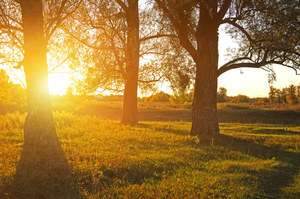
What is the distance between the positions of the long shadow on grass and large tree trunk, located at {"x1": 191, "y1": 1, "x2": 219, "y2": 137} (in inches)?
41.1

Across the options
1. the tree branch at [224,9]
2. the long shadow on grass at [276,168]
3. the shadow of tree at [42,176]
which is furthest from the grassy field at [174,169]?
the tree branch at [224,9]

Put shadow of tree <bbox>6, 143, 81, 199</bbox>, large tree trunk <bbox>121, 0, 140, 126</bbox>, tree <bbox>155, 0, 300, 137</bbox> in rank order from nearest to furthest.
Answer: shadow of tree <bbox>6, 143, 81, 199</bbox> → tree <bbox>155, 0, 300, 137</bbox> → large tree trunk <bbox>121, 0, 140, 126</bbox>

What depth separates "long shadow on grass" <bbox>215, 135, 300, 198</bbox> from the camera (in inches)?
233

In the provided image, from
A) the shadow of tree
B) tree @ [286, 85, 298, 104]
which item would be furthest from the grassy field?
tree @ [286, 85, 298, 104]

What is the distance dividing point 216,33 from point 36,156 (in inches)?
446

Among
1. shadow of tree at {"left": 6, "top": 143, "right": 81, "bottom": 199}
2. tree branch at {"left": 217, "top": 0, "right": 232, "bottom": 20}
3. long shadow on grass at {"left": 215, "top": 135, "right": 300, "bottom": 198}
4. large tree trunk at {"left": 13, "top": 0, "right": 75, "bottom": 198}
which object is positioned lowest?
long shadow on grass at {"left": 215, "top": 135, "right": 300, "bottom": 198}

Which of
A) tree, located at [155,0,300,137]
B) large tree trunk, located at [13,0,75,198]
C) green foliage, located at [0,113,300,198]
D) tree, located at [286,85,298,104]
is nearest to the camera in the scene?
green foliage, located at [0,113,300,198]

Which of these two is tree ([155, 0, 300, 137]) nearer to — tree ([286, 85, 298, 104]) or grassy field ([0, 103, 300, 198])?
grassy field ([0, 103, 300, 198])

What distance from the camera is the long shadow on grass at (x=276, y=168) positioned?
19.4 ft

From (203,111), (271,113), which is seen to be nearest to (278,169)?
(203,111)

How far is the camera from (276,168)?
293 inches

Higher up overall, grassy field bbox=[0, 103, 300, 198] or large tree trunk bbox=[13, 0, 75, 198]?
large tree trunk bbox=[13, 0, 75, 198]

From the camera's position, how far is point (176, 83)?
18797mm

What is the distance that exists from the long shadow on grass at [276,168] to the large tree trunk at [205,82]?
1.04 metres
